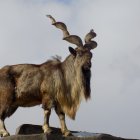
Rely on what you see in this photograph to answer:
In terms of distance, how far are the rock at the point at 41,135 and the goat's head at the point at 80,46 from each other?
1.90 metres

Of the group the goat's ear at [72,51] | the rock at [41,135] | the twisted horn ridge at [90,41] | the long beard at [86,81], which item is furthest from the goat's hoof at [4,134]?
the twisted horn ridge at [90,41]

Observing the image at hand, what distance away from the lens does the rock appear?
17.9m

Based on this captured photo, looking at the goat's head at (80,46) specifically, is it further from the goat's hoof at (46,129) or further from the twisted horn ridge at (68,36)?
the goat's hoof at (46,129)

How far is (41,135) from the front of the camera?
1794cm

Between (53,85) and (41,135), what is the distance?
169 centimetres

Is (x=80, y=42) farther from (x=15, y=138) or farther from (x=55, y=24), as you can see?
(x=15, y=138)

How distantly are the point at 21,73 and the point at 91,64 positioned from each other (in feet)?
6.76

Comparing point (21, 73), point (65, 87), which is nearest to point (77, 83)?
point (65, 87)

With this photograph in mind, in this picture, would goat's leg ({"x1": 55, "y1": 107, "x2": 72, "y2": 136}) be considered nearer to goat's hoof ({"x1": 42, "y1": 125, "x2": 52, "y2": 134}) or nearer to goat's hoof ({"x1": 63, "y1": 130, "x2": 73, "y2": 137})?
goat's hoof ({"x1": 63, "y1": 130, "x2": 73, "y2": 137})

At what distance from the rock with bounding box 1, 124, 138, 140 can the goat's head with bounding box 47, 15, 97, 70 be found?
6.22ft

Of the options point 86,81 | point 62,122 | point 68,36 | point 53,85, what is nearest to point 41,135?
point 62,122

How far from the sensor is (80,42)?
19281 millimetres

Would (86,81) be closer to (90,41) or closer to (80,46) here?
(80,46)

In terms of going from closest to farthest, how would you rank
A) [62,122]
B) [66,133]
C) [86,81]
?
[66,133]
[62,122]
[86,81]
